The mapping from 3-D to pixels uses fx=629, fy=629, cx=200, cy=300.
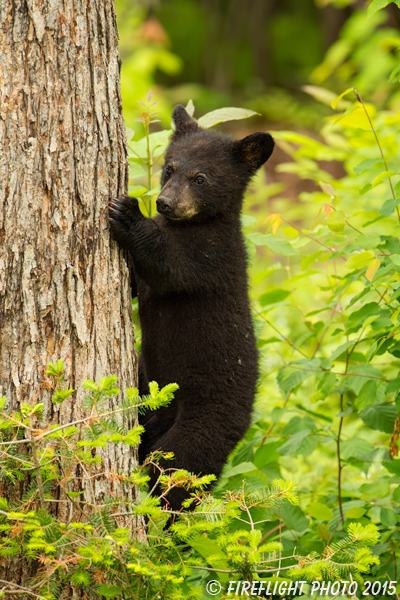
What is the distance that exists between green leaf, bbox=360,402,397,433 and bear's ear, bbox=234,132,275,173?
59.8 inches

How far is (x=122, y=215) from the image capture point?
2764mm

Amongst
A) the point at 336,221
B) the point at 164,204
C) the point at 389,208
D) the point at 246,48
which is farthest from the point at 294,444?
the point at 246,48

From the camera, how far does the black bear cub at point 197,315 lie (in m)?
3.16

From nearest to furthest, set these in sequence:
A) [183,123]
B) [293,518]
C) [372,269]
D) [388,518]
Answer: [372,269]
[388,518]
[293,518]
[183,123]

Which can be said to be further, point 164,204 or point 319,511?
point 164,204

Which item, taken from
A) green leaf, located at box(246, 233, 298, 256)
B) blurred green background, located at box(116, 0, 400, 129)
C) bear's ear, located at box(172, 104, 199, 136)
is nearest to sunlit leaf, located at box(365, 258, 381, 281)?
green leaf, located at box(246, 233, 298, 256)

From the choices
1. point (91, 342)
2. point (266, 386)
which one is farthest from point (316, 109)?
point (91, 342)

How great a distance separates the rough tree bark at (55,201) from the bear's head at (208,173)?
0.76 meters

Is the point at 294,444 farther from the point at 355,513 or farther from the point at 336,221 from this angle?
the point at 336,221

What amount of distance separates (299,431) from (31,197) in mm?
1995

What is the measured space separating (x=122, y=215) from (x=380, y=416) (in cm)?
175

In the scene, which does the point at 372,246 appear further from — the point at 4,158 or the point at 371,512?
the point at 4,158

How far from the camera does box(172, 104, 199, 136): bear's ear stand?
3938 millimetres

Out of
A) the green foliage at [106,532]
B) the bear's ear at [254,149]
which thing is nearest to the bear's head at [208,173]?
the bear's ear at [254,149]
